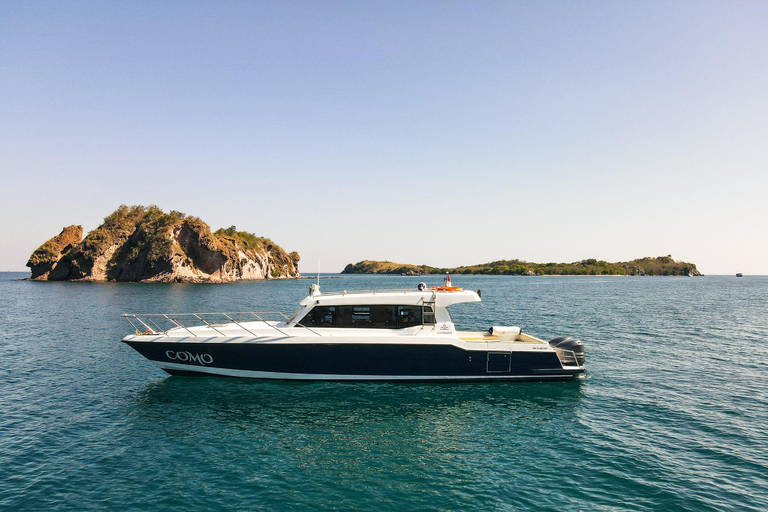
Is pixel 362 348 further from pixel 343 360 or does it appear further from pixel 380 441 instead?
pixel 380 441

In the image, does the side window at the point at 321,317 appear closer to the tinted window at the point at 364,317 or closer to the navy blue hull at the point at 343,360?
the tinted window at the point at 364,317

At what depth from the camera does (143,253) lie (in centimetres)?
10112

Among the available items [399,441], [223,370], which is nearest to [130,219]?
[223,370]

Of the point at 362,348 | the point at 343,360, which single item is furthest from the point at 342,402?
the point at 362,348

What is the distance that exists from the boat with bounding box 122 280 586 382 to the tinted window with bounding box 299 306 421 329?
4 centimetres

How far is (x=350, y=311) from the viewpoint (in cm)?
1573

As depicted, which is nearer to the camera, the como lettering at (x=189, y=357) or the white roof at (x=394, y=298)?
the como lettering at (x=189, y=357)

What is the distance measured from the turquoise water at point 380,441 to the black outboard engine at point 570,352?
38.5 inches

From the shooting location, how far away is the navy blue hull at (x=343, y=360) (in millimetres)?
14812

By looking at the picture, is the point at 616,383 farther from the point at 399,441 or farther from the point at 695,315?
the point at 695,315

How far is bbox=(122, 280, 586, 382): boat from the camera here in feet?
48.6

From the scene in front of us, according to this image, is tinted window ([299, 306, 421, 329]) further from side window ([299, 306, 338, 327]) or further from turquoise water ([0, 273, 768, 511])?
turquoise water ([0, 273, 768, 511])

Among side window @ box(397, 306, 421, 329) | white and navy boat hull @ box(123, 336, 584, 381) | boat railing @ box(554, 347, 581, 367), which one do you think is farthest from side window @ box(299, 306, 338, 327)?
boat railing @ box(554, 347, 581, 367)

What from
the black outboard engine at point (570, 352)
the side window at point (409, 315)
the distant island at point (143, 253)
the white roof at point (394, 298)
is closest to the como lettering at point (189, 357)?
the white roof at point (394, 298)
